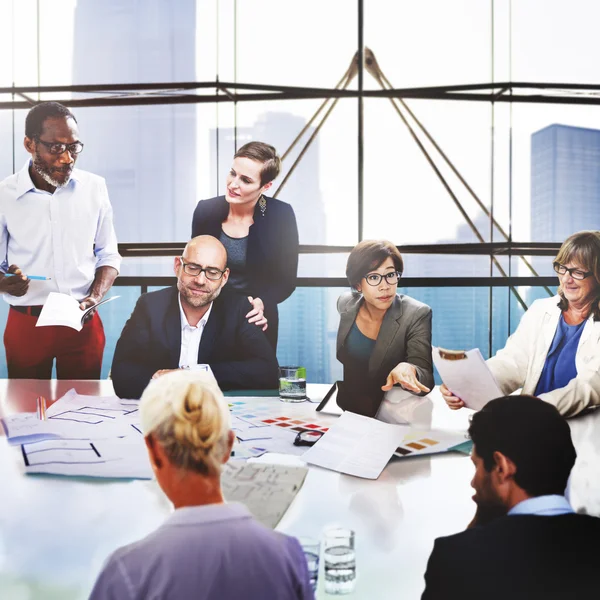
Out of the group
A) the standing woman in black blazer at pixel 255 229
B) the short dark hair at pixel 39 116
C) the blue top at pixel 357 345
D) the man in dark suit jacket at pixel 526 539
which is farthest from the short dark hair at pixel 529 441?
the short dark hair at pixel 39 116

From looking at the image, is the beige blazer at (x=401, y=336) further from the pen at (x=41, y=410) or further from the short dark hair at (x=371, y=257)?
the pen at (x=41, y=410)

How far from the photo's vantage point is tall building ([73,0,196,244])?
3977 mm

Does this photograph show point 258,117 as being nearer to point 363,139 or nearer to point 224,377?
point 363,139

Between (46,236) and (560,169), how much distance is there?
429cm

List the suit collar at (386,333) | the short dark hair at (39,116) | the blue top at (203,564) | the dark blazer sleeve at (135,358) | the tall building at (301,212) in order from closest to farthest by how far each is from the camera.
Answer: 1. the blue top at (203,564)
2. the dark blazer sleeve at (135,358)
3. the suit collar at (386,333)
4. the short dark hair at (39,116)
5. the tall building at (301,212)

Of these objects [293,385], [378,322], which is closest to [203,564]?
[293,385]

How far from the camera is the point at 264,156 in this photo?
2.54 metres

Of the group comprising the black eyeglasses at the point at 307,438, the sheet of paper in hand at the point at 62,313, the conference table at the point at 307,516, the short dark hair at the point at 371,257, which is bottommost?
the conference table at the point at 307,516

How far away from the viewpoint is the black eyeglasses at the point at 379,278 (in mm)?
2164

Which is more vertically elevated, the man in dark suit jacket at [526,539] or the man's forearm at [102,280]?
the man's forearm at [102,280]

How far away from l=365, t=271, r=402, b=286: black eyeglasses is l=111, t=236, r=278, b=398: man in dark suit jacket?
1.34 ft

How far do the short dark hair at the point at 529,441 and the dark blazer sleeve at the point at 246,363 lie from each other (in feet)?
3.31

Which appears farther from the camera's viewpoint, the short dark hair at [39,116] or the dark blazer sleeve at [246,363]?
the short dark hair at [39,116]

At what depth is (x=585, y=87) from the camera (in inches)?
148
